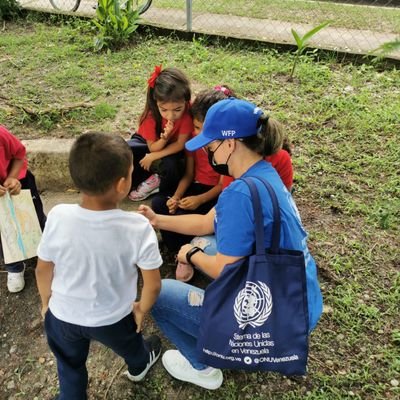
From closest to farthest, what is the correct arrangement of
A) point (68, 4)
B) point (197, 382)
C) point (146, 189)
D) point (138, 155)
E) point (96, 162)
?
1. point (96, 162)
2. point (197, 382)
3. point (138, 155)
4. point (146, 189)
5. point (68, 4)

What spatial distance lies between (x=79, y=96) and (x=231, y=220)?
326 centimetres

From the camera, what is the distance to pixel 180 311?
191 centimetres

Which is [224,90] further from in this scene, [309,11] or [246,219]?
[309,11]

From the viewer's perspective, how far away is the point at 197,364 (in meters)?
2.03

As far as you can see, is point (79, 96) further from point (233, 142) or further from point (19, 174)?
point (233, 142)

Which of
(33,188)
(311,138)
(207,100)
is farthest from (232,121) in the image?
(311,138)

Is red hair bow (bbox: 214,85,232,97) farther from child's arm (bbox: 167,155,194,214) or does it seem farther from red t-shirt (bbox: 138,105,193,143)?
child's arm (bbox: 167,155,194,214)

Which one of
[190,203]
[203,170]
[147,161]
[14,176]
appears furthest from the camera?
[147,161]

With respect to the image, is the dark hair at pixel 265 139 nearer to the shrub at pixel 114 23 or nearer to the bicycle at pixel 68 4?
the shrub at pixel 114 23

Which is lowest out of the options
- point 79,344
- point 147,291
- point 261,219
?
point 79,344

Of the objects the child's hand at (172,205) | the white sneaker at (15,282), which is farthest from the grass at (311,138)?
the child's hand at (172,205)

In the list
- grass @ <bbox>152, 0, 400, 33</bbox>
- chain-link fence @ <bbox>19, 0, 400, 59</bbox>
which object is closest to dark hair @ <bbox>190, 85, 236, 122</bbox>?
chain-link fence @ <bbox>19, 0, 400, 59</bbox>

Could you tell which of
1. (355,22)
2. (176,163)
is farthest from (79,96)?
(355,22)

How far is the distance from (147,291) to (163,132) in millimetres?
1287
